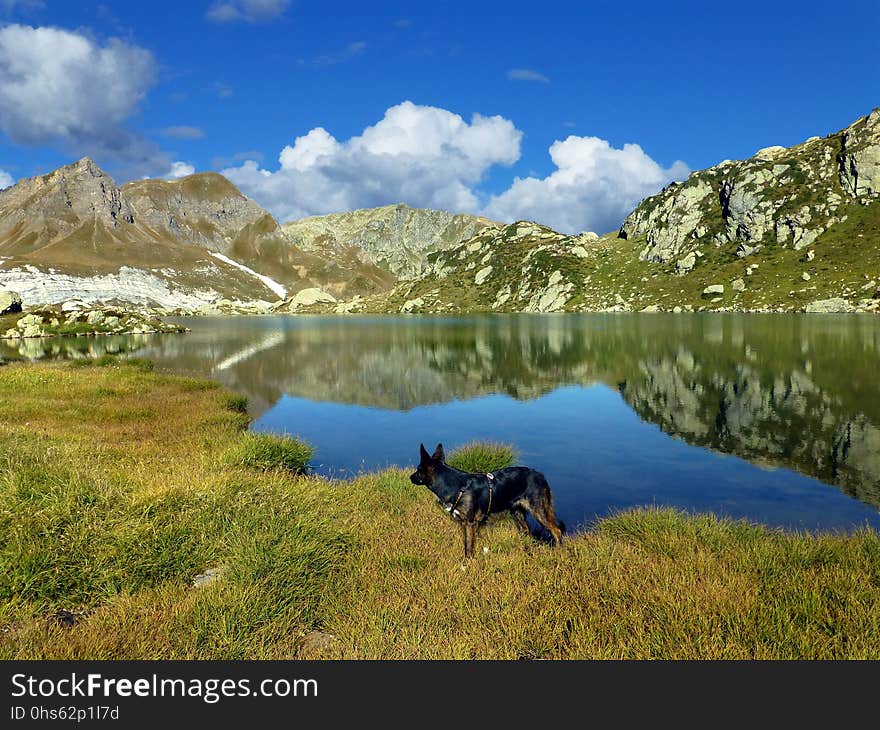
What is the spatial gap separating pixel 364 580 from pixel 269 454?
8901 millimetres

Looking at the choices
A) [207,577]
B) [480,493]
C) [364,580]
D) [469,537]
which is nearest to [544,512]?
[480,493]

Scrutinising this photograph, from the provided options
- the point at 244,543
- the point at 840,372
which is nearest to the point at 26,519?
the point at 244,543

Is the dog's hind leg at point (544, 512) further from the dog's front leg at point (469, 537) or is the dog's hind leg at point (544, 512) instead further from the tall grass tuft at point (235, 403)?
the tall grass tuft at point (235, 403)

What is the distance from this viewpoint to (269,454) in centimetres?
1589

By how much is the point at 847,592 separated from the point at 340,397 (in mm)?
30568

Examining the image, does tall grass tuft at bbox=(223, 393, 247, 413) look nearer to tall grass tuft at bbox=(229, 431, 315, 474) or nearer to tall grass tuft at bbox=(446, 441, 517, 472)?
tall grass tuft at bbox=(229, 431, 315, 474)

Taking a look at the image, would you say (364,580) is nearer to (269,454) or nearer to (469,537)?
(469,537)

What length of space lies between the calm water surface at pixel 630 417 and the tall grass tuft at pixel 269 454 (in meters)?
1.50

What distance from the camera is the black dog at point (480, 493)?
30.6 feet

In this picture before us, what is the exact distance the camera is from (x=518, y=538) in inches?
413

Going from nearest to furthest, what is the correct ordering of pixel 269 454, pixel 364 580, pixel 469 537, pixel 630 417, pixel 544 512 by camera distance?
pixel 364 580 < pixel 469 537 < pixel 544 512 < pixel 269 454 < pixel 630 417

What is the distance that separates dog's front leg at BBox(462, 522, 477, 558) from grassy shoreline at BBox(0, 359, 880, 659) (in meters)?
0.20

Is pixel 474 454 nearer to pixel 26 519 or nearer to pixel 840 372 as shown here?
pixel 26 519

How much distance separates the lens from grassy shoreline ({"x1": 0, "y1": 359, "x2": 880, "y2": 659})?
6.04 meters
